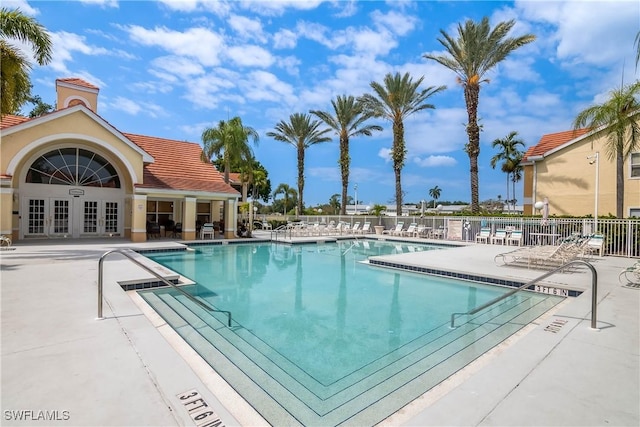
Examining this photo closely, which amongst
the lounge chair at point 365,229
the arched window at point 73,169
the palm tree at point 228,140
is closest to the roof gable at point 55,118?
the arched window at point 73,169

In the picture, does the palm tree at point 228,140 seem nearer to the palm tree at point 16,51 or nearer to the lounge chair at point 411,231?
the palm tree at point 16,51

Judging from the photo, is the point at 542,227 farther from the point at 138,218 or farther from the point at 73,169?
the point at 73,169

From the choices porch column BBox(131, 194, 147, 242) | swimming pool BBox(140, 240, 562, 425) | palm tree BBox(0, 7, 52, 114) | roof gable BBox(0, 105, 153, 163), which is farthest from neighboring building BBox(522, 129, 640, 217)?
palm tree BBox(0, 7, 52, 114)

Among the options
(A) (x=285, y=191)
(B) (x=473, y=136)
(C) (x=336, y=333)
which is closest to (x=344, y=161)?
(B) (x=473, y=136)

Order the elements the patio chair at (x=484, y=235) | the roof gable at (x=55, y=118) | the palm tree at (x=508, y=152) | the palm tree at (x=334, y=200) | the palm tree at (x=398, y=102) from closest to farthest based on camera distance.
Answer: the roof gable at (x=55, y=118)
the patio chair at (x=484, y=235)
the palm tree at (x=398, y=102)
the palm tree at (x=508, y=152)
the palm tree at (x=334, y=200)

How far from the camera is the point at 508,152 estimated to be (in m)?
47.6

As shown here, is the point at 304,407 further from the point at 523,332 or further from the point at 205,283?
the point at 205,283

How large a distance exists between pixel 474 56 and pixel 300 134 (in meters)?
17.1

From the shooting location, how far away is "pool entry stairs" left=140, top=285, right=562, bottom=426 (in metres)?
3.70

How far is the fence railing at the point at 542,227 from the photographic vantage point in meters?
14.5

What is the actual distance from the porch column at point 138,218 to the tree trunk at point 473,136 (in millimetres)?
21453

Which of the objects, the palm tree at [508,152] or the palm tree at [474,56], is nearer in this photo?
the palm tree at [474,56]

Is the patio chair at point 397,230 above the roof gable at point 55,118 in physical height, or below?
below

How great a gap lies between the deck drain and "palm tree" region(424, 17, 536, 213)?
1882 cm
